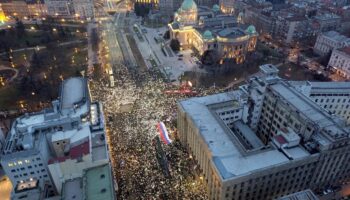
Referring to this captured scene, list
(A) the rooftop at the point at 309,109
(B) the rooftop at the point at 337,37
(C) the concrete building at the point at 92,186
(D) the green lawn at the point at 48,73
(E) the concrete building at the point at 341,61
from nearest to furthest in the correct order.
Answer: (C) the concrete building at the point at 92,186 → (A) the rooftop at the point at 309,109 → (D) the green lawn at the point at 48,73 → (E) the concrete building at the point at 341,61 → (B) the rooftop at the point at 337,37

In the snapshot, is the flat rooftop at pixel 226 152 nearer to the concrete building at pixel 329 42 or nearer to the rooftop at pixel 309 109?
the rooftop at pixel 309 109

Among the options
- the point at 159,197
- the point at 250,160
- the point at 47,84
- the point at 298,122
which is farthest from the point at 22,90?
the point at 298,122

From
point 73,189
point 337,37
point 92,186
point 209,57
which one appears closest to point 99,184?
point 92,186

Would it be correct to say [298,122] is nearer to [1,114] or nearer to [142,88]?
[142,88]

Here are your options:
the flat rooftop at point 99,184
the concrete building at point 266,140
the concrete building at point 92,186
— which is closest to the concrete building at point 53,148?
the concrete building at point 92,186

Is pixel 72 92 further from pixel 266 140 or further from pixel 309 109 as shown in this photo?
pixel 309 109
